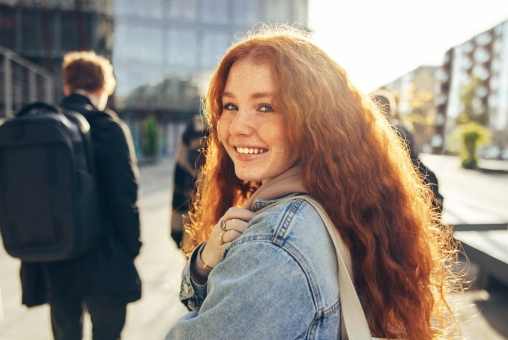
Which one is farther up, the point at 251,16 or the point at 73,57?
the point at 251,16

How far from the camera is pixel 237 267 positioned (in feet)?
3.01

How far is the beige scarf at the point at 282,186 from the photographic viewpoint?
3.59ft

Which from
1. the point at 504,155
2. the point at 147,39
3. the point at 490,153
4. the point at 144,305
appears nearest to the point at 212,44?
the point at 147,39

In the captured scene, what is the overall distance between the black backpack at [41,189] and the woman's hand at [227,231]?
1133mm

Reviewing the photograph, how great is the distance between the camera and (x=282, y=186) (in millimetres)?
1113

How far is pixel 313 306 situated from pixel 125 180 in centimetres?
167

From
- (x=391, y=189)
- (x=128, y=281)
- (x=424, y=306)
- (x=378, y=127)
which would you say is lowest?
(x=128, y=281)

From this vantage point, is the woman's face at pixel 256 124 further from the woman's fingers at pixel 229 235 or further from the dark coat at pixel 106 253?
the dark coat at pixel 106 253

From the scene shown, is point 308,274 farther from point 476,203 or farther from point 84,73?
point 476,203

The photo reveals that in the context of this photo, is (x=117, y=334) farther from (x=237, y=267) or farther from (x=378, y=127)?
(x=378, y=127)

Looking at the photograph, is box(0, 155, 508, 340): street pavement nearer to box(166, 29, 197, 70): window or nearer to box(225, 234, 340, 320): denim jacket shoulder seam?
box(225, 234, 340, 320): denim jacket shoulder seam

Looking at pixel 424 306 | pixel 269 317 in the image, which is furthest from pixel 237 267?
pixel 424 306

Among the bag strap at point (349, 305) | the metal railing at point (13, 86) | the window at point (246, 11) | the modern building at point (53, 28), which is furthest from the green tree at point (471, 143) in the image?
the bag strap at point (349, 305)

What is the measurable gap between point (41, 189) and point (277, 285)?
1587 millimetres
